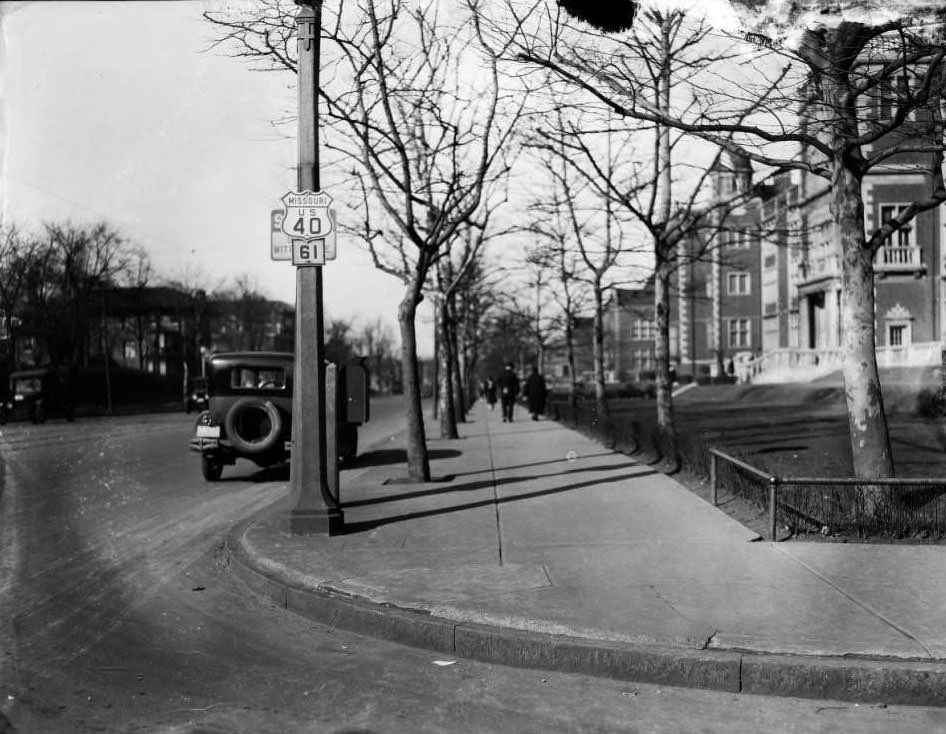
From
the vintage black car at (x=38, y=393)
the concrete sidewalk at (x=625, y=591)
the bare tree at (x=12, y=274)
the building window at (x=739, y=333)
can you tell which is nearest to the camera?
the concrete sidewalk at (x=625, y=591)

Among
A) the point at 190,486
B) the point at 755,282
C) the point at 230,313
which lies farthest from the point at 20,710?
the point at 230,313

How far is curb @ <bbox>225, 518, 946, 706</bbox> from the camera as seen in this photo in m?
4.47

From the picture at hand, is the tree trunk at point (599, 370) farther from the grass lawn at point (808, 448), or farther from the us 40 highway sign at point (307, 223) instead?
the us 40 highway sign at point (307, 223)

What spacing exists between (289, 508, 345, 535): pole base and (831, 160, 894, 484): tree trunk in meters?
5.09

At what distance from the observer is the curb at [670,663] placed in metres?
4.47

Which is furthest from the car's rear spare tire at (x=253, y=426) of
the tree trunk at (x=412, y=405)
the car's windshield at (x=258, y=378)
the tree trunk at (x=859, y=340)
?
the tree trunk at (x=859, y=340)

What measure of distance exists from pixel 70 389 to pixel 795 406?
27924 millimetres

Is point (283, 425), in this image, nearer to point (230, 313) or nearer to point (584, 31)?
point (584, 31)

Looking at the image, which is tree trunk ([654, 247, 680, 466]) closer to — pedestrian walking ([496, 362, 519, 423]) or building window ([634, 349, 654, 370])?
pedestrian walking ([496, 362, 519, 423])

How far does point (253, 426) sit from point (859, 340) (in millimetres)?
9292

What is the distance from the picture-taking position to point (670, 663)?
4.74 meters

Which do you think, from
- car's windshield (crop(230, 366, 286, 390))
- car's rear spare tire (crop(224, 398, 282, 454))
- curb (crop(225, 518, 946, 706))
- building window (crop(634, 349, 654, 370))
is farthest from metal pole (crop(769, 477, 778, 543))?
building window (crop(634, 349, 654, 370))

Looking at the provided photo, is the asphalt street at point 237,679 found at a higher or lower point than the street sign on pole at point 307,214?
lower

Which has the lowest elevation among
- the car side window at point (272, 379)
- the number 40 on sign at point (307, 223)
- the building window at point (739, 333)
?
the car side window at point (272, 379)
